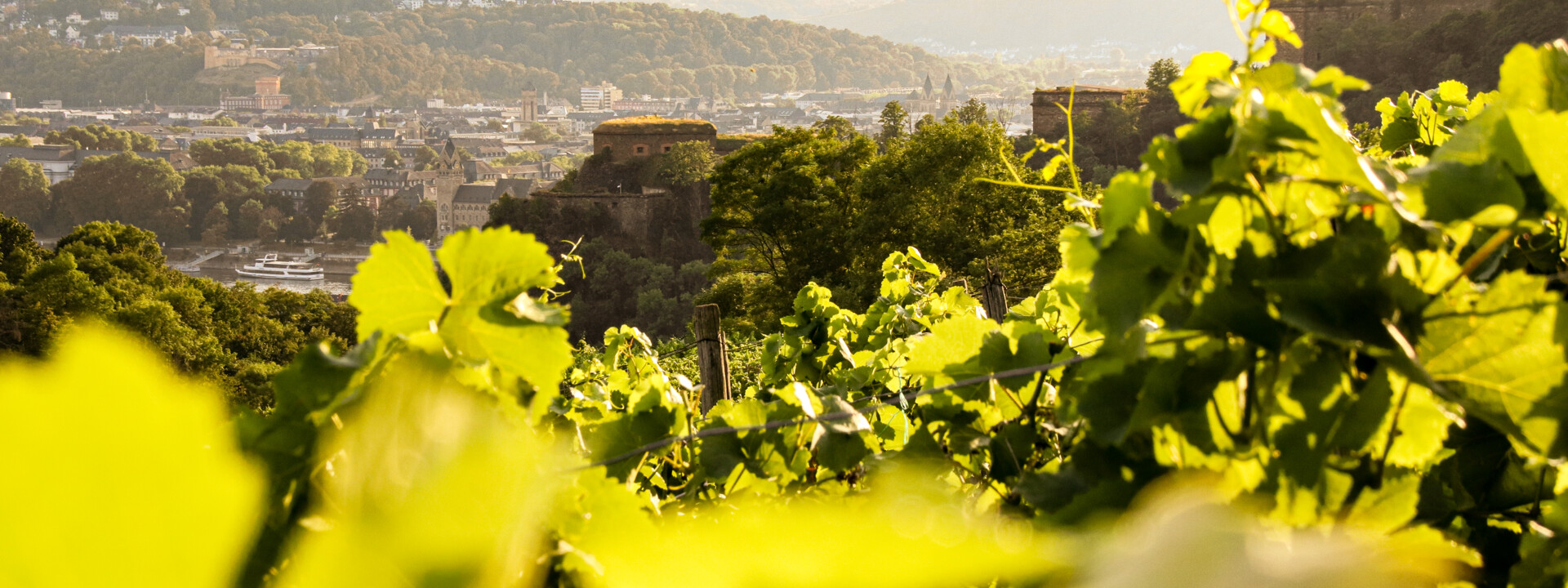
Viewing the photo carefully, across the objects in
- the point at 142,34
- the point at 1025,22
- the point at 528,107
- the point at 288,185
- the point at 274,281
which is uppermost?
the point at 1025,22

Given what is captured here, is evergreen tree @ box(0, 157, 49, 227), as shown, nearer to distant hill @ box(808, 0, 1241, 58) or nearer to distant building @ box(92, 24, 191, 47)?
distant building @ box(92, 24, 191, 47)

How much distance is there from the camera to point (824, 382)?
143 cm

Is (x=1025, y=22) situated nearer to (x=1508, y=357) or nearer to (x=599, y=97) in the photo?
(x=599, y=97)

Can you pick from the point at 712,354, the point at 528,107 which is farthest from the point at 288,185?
the point at 712,354

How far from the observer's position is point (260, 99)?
67250mm

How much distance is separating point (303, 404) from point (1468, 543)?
1.64 ft

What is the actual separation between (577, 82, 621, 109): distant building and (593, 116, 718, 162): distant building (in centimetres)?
4373

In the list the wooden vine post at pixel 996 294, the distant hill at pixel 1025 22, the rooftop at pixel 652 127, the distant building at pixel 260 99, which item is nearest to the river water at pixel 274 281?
the rooftop at pixel 652 127

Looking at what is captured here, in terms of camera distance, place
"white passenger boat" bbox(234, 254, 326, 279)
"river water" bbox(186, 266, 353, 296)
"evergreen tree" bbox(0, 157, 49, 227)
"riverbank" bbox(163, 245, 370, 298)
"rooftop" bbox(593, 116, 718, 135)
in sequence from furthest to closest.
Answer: "evergreen tree" bbox(0, 157, 49, 227), "white passenger boat" bbox(234, 254, 326, 279), "riverbank" bbox(163, 245, 370, 298), "river water" bbox(186, 266, 353, 296), "rooftop" bbox(593, 116, 718, 135)

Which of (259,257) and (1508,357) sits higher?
(1508,357)

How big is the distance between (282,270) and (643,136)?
16.8m

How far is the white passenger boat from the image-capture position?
3769 cm

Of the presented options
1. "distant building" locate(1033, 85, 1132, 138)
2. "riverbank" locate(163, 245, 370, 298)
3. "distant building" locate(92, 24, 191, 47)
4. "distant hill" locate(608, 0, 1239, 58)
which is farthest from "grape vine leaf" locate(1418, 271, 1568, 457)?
"distant hill" locate(608, 0, 1239, 58)

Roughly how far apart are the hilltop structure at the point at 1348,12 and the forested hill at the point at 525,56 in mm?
49852
